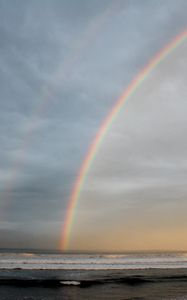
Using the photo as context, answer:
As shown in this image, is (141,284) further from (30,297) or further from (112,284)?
(30,297)

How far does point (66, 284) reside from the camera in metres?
42.4

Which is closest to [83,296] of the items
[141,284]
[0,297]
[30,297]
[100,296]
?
[100,296]

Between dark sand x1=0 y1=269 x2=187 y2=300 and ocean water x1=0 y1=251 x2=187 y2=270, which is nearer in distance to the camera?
dark sand x1=0 y1=269 x2=187 y2=300

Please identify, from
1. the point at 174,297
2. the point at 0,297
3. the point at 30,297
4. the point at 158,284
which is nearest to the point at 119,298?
the point at 174,297

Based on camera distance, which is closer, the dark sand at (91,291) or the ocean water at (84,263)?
the dark sand at (91,291)

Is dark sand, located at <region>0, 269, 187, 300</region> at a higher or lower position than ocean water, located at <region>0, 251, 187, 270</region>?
lower

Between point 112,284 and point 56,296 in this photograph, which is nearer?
point 56,296

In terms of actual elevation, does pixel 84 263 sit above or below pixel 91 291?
above

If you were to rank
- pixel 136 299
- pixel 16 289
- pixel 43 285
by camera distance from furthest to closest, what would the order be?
pixel 43 285
pixel 16 289
pixel 136 299

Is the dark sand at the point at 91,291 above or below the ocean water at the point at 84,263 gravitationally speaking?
below

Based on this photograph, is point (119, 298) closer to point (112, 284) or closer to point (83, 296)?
point (83, 296)

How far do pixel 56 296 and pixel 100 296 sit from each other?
12.3 ft

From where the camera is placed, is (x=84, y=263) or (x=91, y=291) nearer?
(x=91, y=291)

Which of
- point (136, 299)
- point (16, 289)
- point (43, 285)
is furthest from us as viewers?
Result: point (43, 285)
